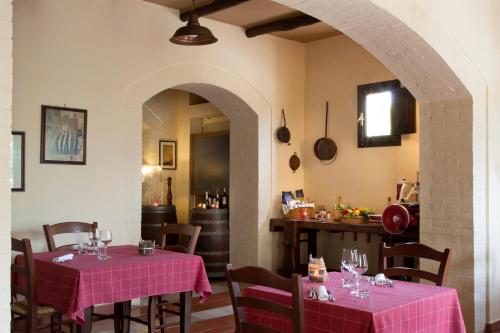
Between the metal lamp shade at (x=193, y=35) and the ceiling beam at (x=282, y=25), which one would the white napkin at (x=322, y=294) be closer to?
the metal lamp shade at (x=193, y=35)

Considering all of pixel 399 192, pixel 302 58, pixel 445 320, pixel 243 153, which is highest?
pixel 302 58

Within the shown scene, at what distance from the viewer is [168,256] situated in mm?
4016


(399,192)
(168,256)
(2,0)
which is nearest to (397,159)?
(399,192)

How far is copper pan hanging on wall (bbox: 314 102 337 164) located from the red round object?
5.69 ft

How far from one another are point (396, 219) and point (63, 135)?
3469 millimetres

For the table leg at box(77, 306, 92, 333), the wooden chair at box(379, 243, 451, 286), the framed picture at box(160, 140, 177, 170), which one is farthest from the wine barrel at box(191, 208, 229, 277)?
the wooden chair at box(379, 243, 451, 286)

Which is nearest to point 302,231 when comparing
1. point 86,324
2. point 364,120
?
point 364,120

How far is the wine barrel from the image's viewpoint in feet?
23.7

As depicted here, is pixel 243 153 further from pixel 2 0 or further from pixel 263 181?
pixel 2 0

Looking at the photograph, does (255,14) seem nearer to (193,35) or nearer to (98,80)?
(193,35)

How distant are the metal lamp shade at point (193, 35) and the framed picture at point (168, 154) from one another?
416 centimetres

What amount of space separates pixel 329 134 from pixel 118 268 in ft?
14.3

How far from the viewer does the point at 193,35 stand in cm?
472

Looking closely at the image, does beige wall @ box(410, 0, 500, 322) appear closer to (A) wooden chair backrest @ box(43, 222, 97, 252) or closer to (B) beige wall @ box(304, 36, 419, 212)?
(B) beige wall @ box(304, 36, 419, 212)
